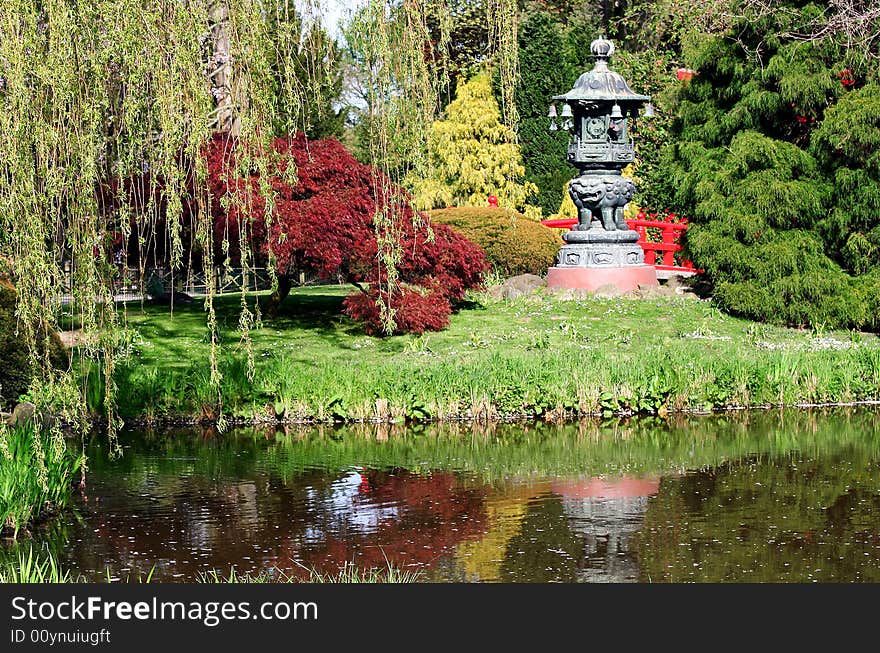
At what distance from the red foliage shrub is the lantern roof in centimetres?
328

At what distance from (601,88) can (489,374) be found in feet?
22.0

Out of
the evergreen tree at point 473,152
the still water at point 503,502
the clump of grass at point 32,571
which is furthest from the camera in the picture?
the evergreen tree at point 473,152

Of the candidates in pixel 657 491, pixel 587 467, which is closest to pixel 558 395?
pixel 587 467

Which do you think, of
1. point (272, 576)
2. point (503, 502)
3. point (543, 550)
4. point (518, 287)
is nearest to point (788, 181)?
point (518, 287)

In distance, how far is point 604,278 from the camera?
16.7 metres

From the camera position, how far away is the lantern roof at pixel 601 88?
16875mm

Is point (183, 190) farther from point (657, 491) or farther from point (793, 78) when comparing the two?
point (793, 78)

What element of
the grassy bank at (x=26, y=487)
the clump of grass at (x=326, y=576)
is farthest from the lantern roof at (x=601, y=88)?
the clump of grass at (x=326, y=576)

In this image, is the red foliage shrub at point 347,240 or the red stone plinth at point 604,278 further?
the red stone plinth at point 604,278

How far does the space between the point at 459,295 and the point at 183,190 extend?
928 centimetres

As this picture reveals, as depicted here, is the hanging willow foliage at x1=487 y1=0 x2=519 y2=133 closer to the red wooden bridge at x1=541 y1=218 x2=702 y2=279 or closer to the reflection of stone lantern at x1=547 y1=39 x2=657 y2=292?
the reflection of stone lantern at x1=547 y1=39 x2=657 y2=292

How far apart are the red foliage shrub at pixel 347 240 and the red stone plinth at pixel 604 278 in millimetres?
2186

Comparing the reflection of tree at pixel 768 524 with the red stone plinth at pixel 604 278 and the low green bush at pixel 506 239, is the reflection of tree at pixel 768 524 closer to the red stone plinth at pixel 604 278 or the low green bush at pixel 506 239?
the red stone plinth at pixel 604 278

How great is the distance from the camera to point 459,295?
15047mm
